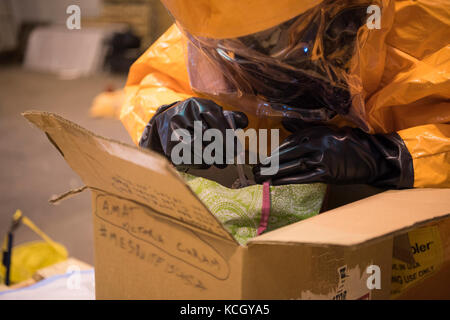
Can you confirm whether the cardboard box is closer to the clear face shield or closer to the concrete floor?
the clear face shield

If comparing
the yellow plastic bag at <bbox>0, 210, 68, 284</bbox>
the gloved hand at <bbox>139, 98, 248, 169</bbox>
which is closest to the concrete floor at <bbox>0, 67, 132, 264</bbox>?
the yellow plastic bag at <bbox>0, 210, 68, 284</bbox>

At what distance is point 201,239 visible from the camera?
70cm

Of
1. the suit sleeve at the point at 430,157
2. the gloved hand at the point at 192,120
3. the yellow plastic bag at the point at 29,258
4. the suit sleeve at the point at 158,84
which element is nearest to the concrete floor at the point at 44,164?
the yellow plastic bag at the point at 29,258

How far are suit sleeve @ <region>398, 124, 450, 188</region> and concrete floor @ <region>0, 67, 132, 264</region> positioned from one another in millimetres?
1675

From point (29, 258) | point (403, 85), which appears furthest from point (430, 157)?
point (29, 258)

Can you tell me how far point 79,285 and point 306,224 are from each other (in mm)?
810

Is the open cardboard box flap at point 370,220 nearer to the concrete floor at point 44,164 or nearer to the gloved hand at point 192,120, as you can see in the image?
the gloved hand at point 192,120

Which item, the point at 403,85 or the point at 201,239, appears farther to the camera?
the point at 403,85

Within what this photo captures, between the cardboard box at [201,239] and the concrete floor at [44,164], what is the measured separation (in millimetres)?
1491

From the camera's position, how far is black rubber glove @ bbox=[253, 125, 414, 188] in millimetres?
902

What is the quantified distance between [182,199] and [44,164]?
3004mm

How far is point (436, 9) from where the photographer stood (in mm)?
991

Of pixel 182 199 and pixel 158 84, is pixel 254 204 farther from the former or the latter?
pixel 158 84
